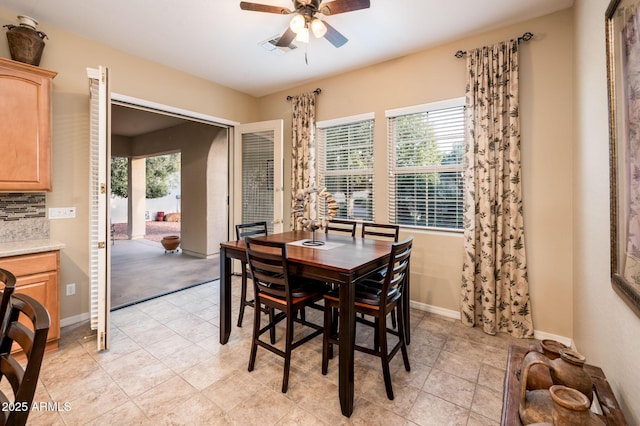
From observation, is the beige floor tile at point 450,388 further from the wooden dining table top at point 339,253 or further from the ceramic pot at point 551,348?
the wooden dining table top at point 339,253

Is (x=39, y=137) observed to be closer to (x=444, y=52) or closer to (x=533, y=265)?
(x=444, y=52)

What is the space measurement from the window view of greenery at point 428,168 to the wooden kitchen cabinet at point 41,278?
3.32 metres

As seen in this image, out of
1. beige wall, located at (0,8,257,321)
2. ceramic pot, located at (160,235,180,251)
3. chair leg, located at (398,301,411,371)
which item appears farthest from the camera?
ceramic pot, located at (160,235,180,251)

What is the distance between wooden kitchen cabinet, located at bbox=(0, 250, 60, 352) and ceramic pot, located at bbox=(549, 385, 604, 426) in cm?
327

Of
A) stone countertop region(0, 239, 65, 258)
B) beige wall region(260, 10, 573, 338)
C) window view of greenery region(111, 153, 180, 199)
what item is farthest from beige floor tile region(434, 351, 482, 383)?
window view of greenery region(111, 153, 180, 199)

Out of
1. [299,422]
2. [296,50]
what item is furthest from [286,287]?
[296,50]

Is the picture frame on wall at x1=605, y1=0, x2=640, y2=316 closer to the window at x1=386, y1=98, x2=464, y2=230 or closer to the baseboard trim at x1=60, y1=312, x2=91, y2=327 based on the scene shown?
the window at x1=386, y1=98, x2=464, y2=230

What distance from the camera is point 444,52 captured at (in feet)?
10.2

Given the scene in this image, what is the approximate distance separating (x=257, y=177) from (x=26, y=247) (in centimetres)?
274

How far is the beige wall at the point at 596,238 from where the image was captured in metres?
1.24

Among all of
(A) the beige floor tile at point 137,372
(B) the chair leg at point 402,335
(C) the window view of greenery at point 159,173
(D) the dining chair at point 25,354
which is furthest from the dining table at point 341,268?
(C) the window view of greenery at point 159,173

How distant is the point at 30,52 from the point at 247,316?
3.11 meters

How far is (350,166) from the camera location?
3949 mm

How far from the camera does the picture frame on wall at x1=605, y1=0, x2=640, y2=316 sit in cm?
111
